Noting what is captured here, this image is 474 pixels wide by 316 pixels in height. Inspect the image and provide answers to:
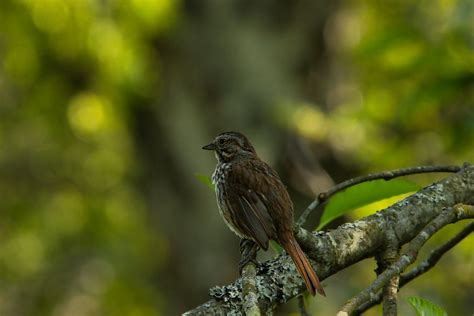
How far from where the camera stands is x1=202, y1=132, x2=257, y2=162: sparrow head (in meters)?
4.80

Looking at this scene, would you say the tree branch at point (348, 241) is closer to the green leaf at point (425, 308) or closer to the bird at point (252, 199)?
the green leaf at point (425, 308)

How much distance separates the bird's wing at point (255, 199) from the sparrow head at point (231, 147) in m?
0.32

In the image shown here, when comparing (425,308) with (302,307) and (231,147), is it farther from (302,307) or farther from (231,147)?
(231,147)

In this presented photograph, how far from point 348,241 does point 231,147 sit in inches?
87.7

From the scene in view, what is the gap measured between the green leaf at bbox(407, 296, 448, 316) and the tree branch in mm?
320

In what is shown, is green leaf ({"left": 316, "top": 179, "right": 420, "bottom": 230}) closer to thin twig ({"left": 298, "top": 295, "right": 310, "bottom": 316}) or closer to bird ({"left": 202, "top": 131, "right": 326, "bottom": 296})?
bird ({"left": 202, "top": 131, "right": 326, "bottom": 296})

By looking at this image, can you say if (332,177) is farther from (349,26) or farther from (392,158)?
(392,158)

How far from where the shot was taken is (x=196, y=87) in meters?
10.1

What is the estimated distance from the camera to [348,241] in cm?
270

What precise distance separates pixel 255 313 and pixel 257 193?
1948 millimetres

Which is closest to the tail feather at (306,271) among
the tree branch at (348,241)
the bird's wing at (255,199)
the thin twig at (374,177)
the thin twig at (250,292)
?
the tree branch at (348,241)

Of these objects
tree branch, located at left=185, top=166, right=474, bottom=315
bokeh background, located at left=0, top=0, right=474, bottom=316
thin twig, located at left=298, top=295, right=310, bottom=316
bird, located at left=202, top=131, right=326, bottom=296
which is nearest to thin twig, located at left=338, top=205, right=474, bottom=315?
tree branch, located at left=185, top=166, right=474, bottom=315

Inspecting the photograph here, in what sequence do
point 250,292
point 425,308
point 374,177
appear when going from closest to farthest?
point 250,292 < point 425,308 < point 374,177

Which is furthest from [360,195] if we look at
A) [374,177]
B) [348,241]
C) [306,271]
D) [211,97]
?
[211,97]
